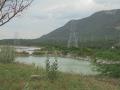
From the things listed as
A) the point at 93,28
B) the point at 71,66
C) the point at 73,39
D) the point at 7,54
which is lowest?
the point at 71,66

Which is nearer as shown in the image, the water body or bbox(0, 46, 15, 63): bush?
bbox(0, 46, 15, 63): bush

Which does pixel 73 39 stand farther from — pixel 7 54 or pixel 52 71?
pixel 52 71

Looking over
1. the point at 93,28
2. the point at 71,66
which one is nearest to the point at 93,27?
the point at 93,28

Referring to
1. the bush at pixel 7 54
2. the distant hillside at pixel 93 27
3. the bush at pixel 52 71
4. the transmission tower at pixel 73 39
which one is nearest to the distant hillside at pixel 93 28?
the distant hillside at pixel 93 27

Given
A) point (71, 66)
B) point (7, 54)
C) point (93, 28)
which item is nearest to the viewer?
point (7, 54)

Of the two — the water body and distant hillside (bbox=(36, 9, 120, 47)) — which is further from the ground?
distant hillside (bbox=(36, 9, 120, 47))

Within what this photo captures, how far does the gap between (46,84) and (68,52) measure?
228 ft

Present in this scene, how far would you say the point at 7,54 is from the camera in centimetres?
2400

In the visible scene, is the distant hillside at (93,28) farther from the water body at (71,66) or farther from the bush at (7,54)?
the bush at (7,54)

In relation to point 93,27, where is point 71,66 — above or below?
below

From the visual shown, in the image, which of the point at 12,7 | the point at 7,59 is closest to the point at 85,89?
the point at 12,7

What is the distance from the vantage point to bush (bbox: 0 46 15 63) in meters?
23.7

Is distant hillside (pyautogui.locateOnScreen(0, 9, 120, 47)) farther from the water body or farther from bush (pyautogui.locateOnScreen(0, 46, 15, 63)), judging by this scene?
bush (pyautogui.locateOnScreen(0, 46, 15, 63))

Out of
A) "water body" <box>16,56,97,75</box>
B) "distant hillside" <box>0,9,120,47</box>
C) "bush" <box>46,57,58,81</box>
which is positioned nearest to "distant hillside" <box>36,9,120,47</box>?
"distant hillside" <box>0,9,120,47</box>
